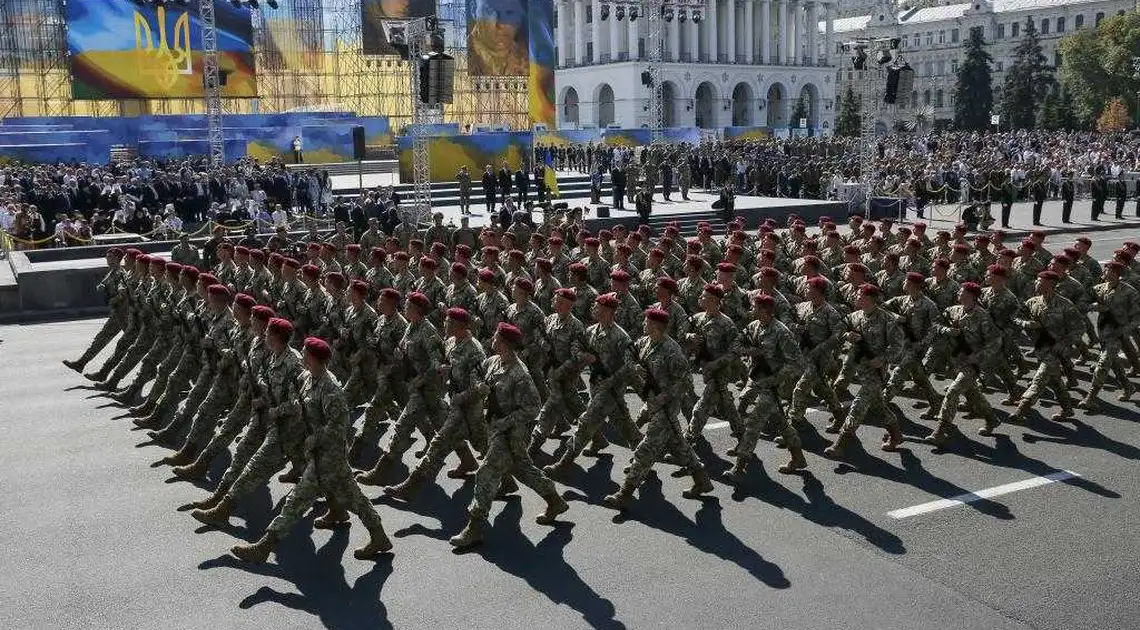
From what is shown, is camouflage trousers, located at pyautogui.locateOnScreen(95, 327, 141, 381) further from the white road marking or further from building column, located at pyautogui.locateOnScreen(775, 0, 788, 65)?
building column, located at pyautogui.locateOnScreen(775, 0, 788, 65)

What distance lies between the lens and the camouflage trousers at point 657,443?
8500 millimetres

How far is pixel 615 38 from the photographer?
88.9 m

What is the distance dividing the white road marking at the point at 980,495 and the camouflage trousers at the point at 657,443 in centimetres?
183

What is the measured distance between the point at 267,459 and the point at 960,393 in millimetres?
6746

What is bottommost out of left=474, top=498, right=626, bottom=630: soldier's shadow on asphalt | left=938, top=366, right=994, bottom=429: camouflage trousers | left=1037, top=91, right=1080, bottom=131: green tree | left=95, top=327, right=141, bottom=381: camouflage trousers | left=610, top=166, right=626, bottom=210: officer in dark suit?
left=474, top=498, right=626, bottom=630: soldier's shadow on asphalt

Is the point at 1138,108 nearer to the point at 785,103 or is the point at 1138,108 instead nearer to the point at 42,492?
the point at 785,103

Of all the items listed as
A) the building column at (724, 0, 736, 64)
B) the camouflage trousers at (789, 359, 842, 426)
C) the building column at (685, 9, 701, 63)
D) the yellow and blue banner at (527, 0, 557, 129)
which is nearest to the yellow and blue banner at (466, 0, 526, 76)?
the yellow and blue banner at (527, 0, 557, 129)

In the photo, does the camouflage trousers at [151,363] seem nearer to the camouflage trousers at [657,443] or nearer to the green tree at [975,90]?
the camouflage trousers at [657,443]

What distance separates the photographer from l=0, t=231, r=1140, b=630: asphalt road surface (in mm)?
6785

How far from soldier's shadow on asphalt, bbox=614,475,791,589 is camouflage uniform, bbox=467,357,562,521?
3.37 ft

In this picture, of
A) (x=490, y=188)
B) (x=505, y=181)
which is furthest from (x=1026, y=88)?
(x=490, y=188)

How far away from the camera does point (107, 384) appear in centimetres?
1303

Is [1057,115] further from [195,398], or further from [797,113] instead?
[195,398]

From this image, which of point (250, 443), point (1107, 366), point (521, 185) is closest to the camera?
point (250, 443)
